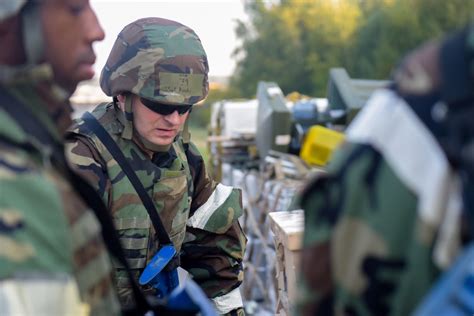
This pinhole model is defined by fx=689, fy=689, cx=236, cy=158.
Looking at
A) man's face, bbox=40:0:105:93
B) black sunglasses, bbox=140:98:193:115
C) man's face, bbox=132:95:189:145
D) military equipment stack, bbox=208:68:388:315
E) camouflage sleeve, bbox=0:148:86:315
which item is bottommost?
military equipment stack, bbox=208:68:388:315

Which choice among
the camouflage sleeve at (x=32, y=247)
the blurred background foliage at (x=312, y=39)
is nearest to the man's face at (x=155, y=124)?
the camouflage sleeve at (x=32, y=247)

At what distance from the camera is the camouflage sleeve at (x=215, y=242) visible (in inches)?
134

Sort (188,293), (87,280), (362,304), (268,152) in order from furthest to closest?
(268,152) → (188,293) → (87,280) → (362,304)

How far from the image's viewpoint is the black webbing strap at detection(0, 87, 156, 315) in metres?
1.42

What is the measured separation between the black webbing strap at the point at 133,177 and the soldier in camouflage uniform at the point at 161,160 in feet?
0.07

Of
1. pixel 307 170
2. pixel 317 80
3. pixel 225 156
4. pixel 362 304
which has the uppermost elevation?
pixel 362 304

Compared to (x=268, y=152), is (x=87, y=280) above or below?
above

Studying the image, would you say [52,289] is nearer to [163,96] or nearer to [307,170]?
[163,96]

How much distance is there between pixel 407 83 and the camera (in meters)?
1.26

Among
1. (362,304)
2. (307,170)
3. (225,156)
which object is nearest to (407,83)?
(362,304)

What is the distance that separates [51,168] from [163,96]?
5.84ft

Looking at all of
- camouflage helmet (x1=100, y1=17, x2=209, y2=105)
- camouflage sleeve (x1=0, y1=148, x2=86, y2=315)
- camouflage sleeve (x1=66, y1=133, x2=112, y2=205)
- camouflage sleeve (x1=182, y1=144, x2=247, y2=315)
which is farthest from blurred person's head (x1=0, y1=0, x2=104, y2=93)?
camouflage sleeve (x1=182, y1=144, x2=247, y2=315)

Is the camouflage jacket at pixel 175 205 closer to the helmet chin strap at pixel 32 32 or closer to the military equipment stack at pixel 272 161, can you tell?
the helmet chin strap at pixel 32 32

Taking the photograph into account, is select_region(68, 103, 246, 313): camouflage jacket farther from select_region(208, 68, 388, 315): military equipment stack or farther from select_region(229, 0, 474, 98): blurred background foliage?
select_region(229, 0, 474, 98): blurred background foliage
